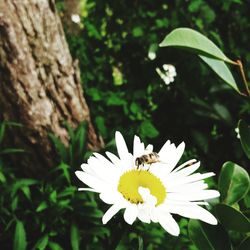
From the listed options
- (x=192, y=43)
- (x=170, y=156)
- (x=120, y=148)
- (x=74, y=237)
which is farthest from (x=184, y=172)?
(x=74, y=237)

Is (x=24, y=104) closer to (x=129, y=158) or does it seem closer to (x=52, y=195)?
(x=52, y=195)

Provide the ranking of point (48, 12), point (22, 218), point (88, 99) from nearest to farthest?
point (48, 12)
point (22, 218)
point (88, 99)

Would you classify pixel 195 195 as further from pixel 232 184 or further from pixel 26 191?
pixel 26 191

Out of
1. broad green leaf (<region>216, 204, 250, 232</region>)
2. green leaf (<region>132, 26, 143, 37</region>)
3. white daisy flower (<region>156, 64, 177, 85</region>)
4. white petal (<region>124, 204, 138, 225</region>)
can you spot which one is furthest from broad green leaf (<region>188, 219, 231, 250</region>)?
green leaf (<region>132, 26, 143, 37</region>)

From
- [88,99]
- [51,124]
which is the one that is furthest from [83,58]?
[51,124]

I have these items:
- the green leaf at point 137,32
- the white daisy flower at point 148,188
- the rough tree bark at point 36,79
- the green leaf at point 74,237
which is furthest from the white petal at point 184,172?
the green leaf at point 137,32

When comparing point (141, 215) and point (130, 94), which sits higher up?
point (141, 215)

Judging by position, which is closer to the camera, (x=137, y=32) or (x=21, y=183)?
(x=21, y=183)
